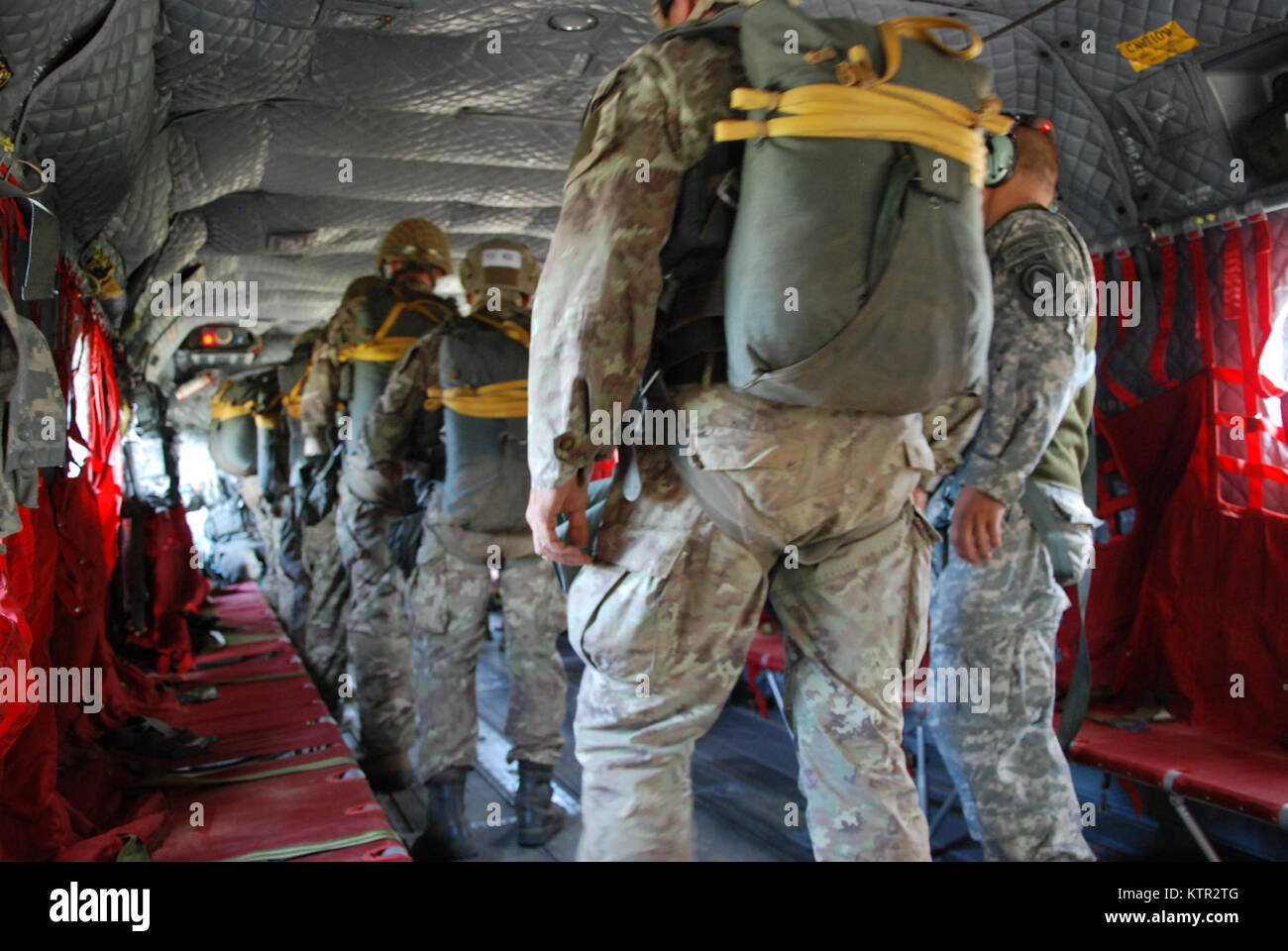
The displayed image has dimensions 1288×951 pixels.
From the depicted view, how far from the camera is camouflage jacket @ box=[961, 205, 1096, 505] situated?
7.20 feet

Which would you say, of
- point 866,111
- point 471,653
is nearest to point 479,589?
point 471,653

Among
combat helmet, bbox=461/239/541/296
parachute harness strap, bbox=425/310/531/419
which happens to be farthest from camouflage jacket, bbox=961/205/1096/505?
combat helmet, bbox=461/239/541/296

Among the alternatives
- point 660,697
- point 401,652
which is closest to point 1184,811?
point 660,697

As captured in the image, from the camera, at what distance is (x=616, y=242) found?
57.6 inches

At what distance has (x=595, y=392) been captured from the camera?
1.47 m

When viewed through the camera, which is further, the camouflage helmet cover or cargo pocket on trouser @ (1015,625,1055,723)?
cargo pocket on trouser @ (1015,625,1055,723)

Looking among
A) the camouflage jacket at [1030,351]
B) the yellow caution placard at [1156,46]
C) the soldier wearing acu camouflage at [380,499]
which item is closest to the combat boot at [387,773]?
the soldier wearing acu camouflage at [380,499]

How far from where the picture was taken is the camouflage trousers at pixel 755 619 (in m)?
1.48

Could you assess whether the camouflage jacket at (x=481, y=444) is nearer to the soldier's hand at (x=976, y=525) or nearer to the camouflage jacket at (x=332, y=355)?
the camouflage jacket at (x=332, y=355)

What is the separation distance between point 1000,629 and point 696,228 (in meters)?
1.37

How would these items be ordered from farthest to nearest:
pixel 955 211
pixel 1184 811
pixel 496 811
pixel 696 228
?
1. pixel 496 811
2. pixel 1184 811
3. pixel 696 228
4. pixel 955 211

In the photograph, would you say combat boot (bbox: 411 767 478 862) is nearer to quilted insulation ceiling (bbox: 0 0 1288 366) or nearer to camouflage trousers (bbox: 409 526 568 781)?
camouflage trousers (bbox: 409 526 568 781)

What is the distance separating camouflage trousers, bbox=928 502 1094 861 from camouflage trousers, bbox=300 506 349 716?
136 inches

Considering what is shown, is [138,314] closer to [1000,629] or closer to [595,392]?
[595,392]
